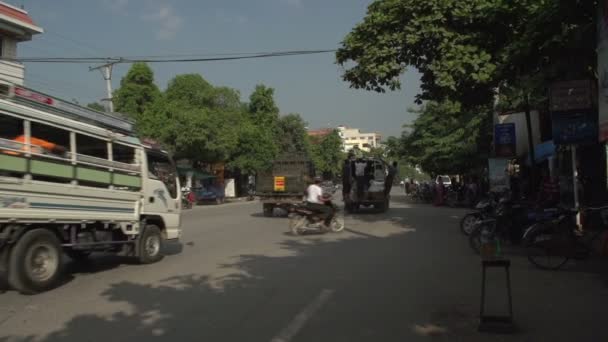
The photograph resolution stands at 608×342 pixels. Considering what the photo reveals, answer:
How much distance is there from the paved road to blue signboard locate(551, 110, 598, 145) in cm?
328

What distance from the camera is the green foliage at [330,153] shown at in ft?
292

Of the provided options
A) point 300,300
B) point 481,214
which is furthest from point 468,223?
point 300,300

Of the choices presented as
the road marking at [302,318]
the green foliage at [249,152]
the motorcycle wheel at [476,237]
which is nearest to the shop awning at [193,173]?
the green foliage at [249,152]

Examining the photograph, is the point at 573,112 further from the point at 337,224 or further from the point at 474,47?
the point at 337,224

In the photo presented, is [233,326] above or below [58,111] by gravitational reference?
below

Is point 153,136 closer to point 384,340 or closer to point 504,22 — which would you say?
point 504,22

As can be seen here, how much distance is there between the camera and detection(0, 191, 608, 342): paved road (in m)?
5.21

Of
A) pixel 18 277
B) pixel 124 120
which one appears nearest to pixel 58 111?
pixel 124 120

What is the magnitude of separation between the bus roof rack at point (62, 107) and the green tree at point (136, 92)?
33.7m

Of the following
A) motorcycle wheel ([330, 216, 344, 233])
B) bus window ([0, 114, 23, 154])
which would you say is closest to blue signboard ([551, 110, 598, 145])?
motorcycle wheel ([330, 216, 344, 233])

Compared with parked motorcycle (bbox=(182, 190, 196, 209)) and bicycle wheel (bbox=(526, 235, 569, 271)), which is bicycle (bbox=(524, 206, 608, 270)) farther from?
parked motorcycle (bbox=(182, 190, 196, 209))

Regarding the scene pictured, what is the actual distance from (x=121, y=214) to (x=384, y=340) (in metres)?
5.74

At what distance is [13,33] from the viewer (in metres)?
24.9

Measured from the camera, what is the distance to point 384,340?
4949mm
